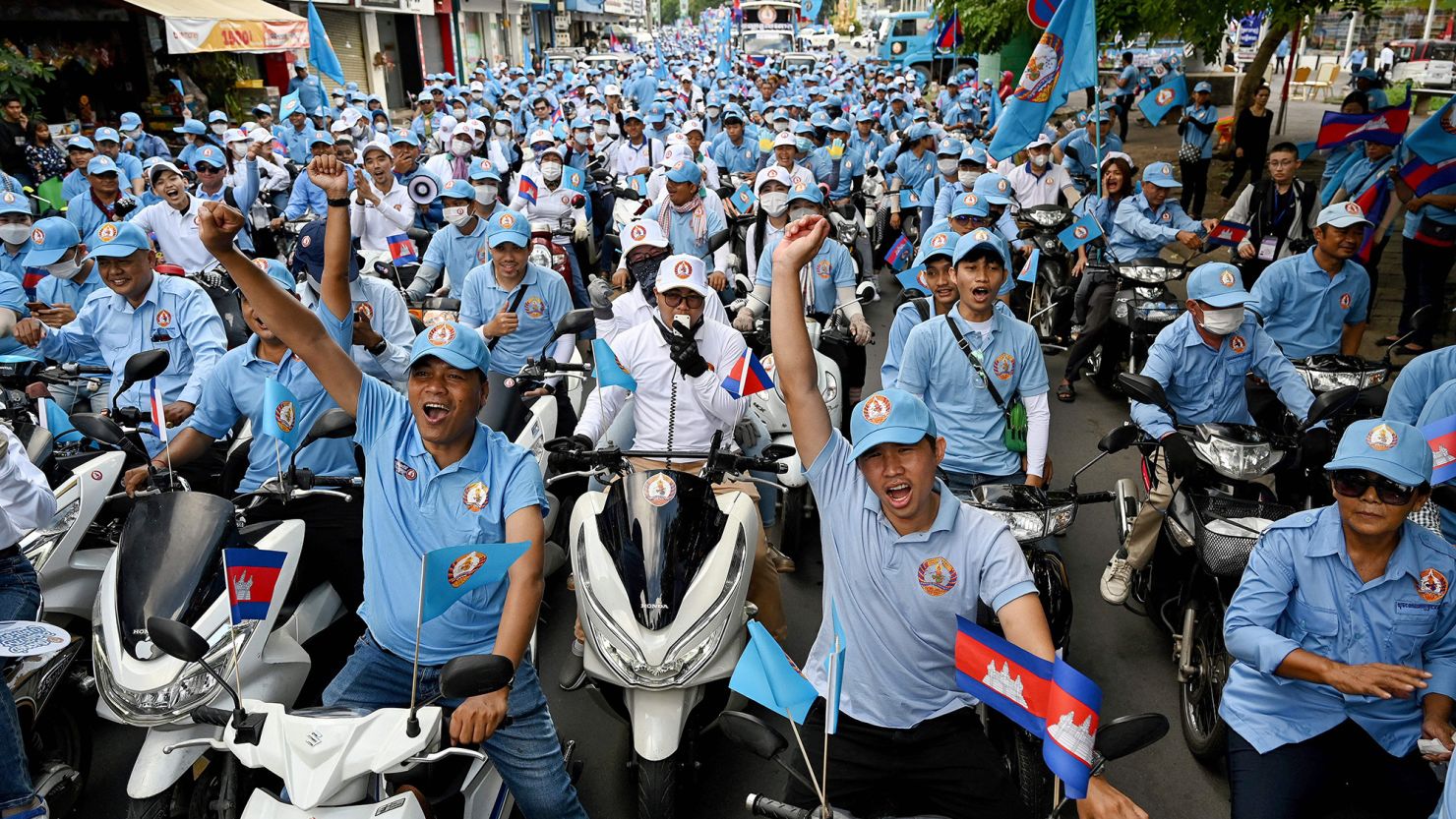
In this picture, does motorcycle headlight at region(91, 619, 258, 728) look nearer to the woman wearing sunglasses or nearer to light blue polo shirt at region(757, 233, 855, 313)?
the woman wearing sunglasses

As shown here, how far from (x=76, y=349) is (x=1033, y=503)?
213 inches

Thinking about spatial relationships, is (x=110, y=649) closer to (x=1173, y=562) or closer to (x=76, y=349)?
(x=76, y=349)

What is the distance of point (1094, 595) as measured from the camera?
20.2 feet

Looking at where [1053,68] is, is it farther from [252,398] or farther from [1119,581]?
[252,398]

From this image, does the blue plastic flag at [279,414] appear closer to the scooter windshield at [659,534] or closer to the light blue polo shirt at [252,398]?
the light blue polo shirt at [252,398]

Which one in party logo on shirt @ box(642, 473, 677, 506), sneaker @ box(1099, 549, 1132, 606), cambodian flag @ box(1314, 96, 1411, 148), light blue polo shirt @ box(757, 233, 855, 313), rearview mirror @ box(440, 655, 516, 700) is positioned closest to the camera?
rearview mirror @ box(440, 655, 516, 700)

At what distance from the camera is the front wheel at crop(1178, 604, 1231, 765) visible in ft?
14.9

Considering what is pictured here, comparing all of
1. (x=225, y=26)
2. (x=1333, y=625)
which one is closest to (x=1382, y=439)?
(x=1333, y=625)

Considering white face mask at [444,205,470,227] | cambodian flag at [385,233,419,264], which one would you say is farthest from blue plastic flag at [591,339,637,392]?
cambodian flag at [385,233,419,264]

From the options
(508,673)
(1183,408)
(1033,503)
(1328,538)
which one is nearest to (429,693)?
(508,673)

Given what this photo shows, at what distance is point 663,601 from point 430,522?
3.06 feet

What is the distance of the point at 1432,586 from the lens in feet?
11.3

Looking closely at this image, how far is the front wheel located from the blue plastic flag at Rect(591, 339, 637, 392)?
9.17ft

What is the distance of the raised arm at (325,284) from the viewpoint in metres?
3.29
